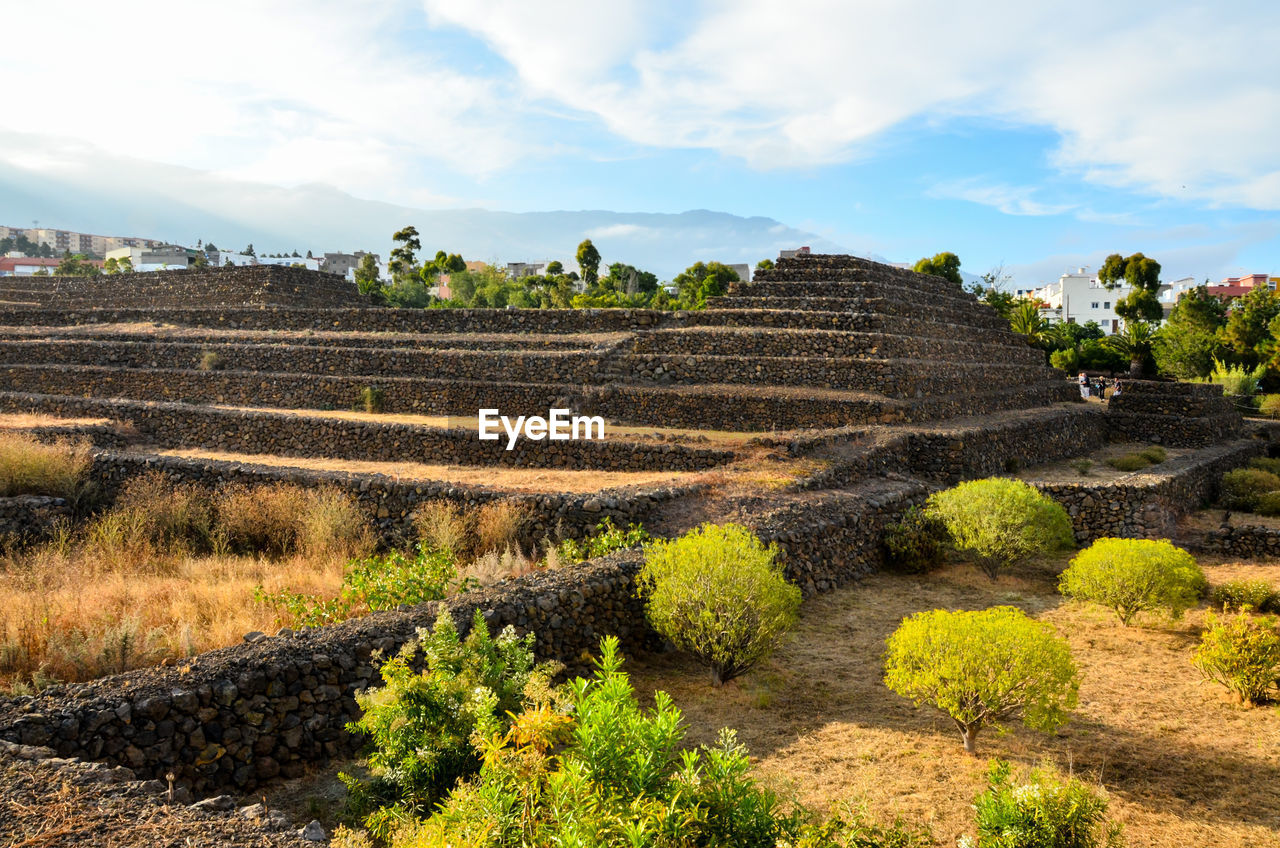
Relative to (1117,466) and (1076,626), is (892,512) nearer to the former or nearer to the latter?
(1076,626)

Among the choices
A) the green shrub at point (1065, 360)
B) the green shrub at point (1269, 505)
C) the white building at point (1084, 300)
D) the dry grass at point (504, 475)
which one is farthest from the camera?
the white building at point (1084, 300)

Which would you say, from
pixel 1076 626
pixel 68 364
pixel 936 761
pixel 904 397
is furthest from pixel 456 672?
pixel 68 364

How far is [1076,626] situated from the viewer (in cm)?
1061

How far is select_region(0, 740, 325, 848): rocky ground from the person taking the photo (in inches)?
160

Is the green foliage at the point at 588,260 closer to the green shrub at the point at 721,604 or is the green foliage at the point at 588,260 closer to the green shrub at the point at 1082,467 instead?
the green shrub at the point at 1082,467

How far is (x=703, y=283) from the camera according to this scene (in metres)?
55.8

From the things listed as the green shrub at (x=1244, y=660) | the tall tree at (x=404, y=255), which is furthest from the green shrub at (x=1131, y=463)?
the tall tree at (x=404, y=255)

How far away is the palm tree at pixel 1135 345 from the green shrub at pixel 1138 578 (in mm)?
32072

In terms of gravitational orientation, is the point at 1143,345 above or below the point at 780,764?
above

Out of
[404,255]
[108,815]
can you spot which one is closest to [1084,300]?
[404,255]

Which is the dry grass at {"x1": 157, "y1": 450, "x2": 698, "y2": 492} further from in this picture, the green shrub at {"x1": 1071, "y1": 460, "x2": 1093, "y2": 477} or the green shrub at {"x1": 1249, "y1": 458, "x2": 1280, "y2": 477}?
the green shrub at {"x1": 1249, "y1": 458, "x2": 1280, "y2": 477}

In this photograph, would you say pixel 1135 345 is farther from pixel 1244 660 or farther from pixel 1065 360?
pixel 1244 660

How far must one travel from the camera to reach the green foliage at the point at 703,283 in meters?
53.1

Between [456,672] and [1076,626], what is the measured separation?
8.74 meters
